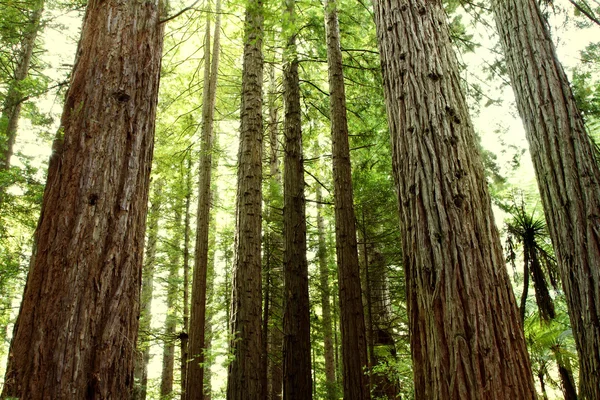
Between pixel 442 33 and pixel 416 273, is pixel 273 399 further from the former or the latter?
pixel 442 33

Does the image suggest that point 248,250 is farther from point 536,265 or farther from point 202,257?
point 536,265

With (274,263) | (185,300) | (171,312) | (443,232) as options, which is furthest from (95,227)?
(171,312)

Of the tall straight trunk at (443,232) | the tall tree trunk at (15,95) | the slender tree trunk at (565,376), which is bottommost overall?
the slender tree trunk at (565,376)

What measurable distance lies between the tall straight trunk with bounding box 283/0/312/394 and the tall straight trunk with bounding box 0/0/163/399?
3.97 m

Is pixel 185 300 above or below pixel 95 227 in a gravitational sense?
above

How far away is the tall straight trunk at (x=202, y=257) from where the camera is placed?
775cm

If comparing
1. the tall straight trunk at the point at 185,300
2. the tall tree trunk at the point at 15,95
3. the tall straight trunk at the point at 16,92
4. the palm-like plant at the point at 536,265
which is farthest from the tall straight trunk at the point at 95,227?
the tall straight trunk at the point at 185,300

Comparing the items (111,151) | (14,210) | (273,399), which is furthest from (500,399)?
(273,399)

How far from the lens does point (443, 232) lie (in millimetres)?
2375

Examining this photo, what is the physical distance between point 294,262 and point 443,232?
15.8 ft

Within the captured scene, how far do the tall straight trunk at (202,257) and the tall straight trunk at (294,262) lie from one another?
5.35ft

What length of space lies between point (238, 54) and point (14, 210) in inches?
333

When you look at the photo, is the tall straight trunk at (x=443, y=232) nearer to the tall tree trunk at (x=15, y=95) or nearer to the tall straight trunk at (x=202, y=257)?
the tall straight trunk at (x=202, y=257)

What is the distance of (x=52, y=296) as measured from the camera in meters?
2.15
